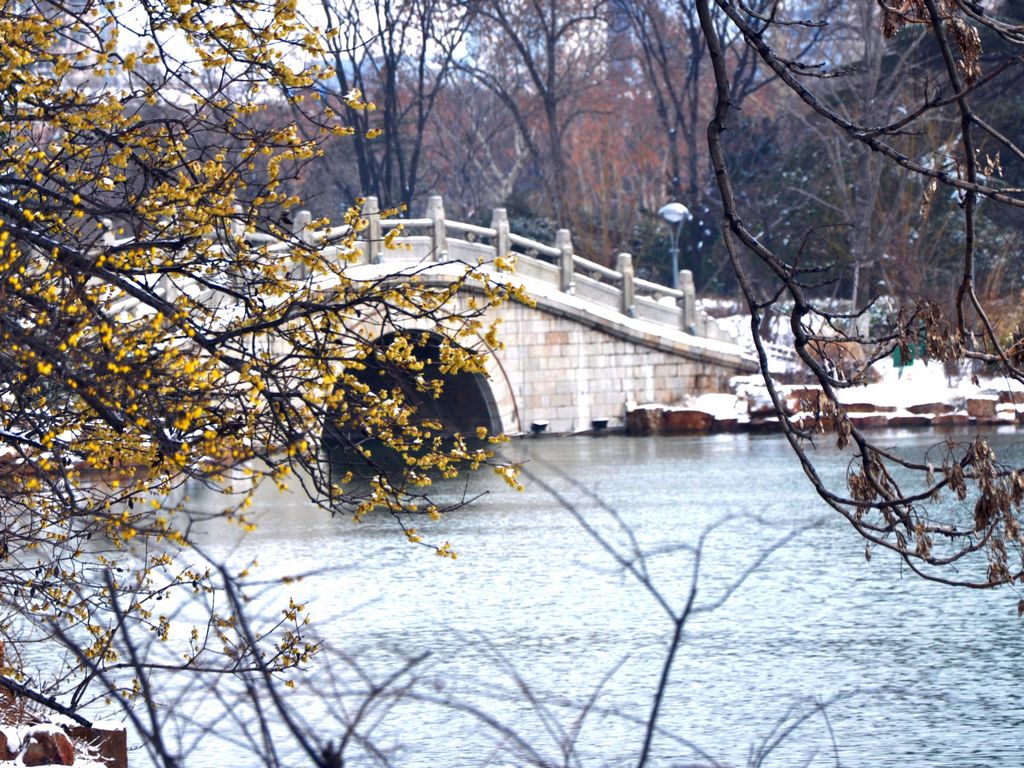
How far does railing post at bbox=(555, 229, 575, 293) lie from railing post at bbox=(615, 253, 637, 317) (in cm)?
85

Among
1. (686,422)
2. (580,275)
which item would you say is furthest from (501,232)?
(686,422)

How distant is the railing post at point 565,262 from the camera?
81.4 ft

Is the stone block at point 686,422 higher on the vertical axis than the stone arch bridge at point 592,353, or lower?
lower

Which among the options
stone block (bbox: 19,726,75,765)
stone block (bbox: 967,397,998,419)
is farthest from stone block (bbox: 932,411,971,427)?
stone block (bbox: 19,726,75,765)

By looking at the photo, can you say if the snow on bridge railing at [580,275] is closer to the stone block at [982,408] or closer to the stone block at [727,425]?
the stone block at [727,425]

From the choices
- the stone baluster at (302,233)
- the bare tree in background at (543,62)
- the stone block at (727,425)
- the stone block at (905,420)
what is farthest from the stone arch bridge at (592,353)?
the bare tree in background at (543,62)

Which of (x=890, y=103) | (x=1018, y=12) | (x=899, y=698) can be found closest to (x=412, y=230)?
(x=890, y=103)

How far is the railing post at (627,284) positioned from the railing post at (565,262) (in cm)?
85

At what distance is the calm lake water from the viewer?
7.58 meters

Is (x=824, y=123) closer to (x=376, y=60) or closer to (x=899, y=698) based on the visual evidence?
(x=376, y=60)

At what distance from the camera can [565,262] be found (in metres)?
25.0

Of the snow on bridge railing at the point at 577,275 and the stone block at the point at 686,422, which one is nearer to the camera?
the snow on bridge railing at the point at 577,275

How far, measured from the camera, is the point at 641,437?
80.1 ft

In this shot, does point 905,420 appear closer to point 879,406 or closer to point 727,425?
point 879,406
